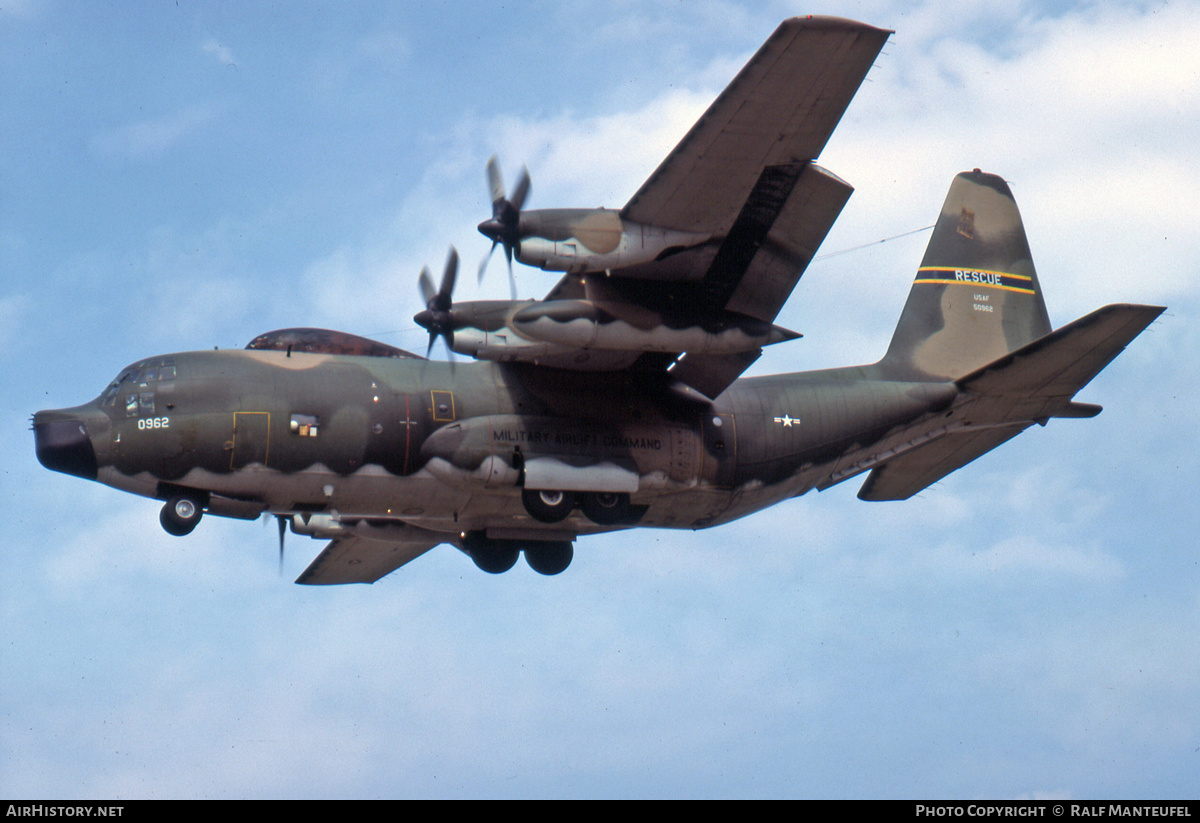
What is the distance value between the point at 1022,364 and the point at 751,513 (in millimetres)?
4682

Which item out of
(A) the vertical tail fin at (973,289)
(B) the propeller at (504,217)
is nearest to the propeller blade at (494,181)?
(B) the propeller at (504,217)

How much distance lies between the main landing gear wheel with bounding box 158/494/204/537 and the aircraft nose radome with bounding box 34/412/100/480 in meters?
1.05

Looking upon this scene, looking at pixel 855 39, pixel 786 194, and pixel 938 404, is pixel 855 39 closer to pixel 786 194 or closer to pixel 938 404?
pixel 786 194

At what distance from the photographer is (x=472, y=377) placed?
19.9m

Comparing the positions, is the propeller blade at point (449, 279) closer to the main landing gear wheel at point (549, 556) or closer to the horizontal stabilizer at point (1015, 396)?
the main landing gear wheel at point (549, 556)

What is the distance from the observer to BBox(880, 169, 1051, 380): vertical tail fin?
899 inches

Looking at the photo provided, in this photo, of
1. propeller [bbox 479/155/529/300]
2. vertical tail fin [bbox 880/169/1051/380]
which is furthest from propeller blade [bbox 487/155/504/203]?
vertical tail fin [bbox 880/169/1051/380]

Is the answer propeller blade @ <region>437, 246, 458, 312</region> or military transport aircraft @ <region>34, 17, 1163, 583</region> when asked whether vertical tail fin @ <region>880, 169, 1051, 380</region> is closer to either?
military transport aircraft @ <region>34, 17, 1163, 583</region>

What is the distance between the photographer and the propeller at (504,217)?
57.7ft

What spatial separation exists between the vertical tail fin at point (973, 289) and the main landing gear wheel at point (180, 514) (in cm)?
1100

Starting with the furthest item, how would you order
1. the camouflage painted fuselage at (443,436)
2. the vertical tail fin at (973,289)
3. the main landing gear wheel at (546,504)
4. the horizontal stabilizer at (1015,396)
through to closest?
the vertical tail fin at (973,289) < the horizontal stabilizer at (1015,396) < the main landing gear wheel at (546,504) < the camouflage painted fuselage at (443,436)
